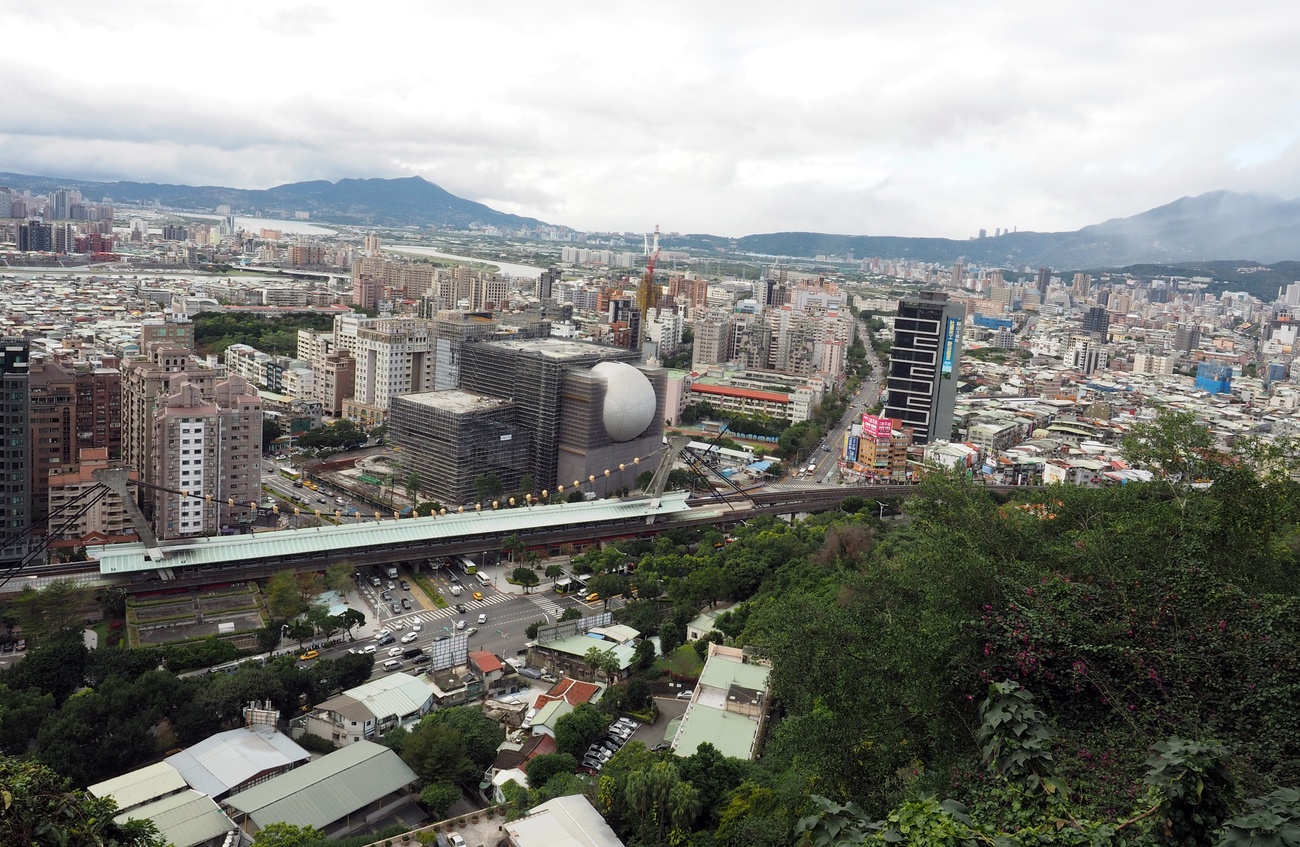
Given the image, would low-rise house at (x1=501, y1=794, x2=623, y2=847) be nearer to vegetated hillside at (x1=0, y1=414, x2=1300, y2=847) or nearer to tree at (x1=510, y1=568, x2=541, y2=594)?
vegetated hillside at (x1=0, y1=414, x2=1300, y2=847)

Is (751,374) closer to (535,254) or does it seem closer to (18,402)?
(18,402)

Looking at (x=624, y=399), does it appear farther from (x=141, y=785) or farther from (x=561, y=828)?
(x=561, y=828)

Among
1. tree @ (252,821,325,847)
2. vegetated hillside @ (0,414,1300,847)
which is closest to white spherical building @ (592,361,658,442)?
vegetated hillside @ (0,414,1300,847)

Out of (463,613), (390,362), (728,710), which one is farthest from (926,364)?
(728,710)

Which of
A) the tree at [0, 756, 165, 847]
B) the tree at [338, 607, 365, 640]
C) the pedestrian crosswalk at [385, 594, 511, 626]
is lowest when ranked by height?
the pedestrian crosswalk at [385, 594, 511, 626]

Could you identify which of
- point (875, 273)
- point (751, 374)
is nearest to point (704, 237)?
point (875, 273)

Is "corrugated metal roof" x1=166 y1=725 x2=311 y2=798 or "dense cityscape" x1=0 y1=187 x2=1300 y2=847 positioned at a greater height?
"dense cityscape" x1=0 y1=187 x2=1300 y2=847
